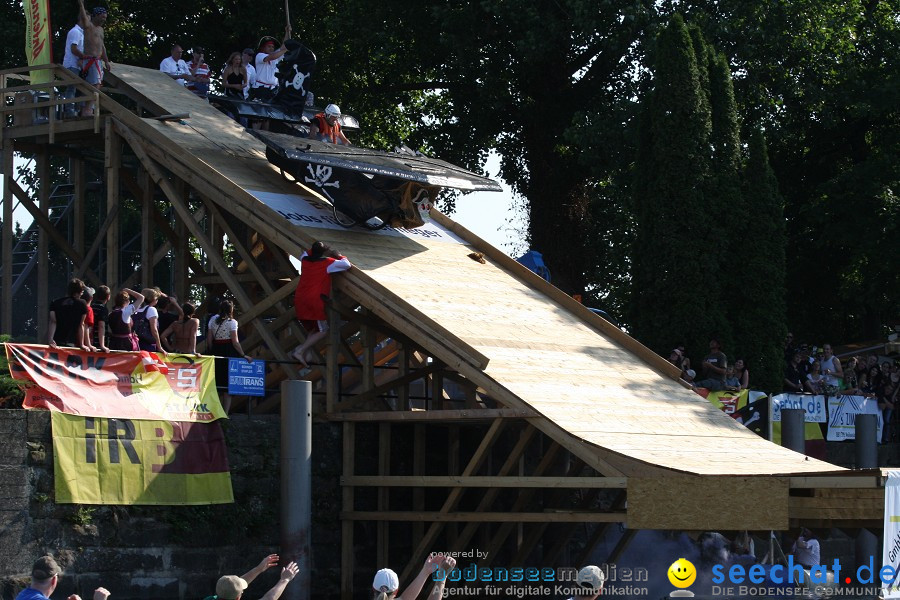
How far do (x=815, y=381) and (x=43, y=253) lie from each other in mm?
14776

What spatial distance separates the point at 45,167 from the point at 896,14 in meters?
23.5

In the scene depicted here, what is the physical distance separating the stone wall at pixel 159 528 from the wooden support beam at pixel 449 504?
105 cm

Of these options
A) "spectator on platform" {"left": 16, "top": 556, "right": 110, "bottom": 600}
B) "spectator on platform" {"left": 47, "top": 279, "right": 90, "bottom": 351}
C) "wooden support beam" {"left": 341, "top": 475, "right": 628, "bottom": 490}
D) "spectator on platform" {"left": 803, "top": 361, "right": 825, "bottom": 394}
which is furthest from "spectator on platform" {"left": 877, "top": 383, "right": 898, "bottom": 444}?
"spectator on platform" {"left": 16, "top": 556, "right": 110, "bottom": 600}

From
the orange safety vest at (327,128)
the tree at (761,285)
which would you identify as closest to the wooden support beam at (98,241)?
the orange safety vest at (327,128)

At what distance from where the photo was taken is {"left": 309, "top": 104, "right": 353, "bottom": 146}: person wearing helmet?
23219 mm

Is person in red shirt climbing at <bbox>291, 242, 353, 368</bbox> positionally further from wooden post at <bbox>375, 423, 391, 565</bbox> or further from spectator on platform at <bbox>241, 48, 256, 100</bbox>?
spectator on platform at <bbox>241, 48, 256, 100</bbox>

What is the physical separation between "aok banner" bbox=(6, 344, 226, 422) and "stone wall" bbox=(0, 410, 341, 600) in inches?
15.8

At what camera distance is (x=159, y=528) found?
55.7 feet

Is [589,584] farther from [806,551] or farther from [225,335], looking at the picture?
[806,551]

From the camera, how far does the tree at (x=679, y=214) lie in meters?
28.4

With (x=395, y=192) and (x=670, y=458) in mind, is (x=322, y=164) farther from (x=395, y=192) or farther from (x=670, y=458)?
(x=670, y=458)

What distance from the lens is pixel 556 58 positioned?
34.5 meters

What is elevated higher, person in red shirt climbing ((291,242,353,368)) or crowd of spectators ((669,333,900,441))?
person in red shirt climbing ((291,242,353,368))

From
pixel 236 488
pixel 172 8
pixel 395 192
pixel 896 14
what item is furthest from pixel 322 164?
pixel 896 14
